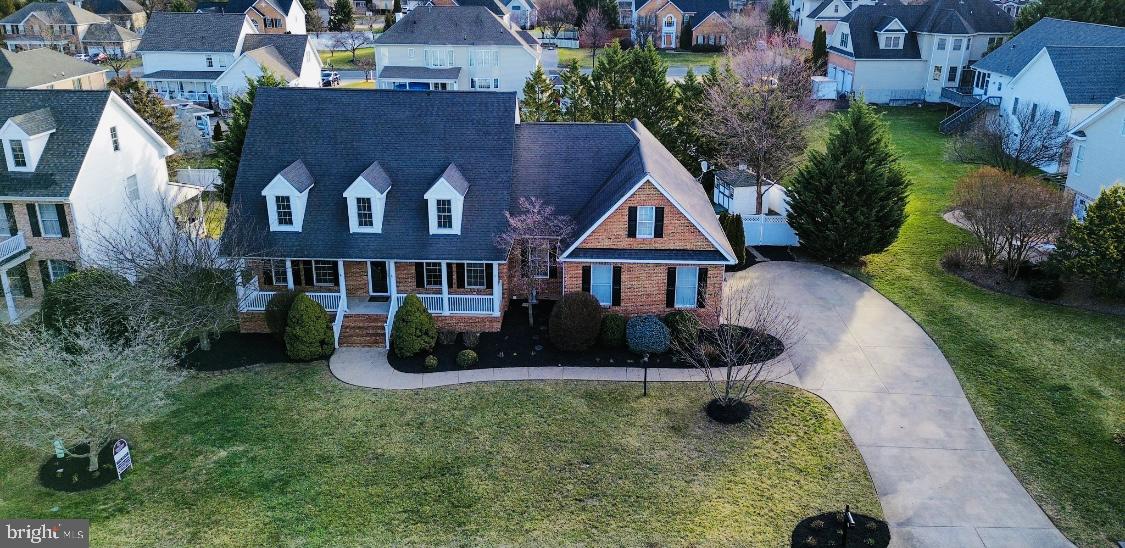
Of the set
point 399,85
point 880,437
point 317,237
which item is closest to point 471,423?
point 317,237

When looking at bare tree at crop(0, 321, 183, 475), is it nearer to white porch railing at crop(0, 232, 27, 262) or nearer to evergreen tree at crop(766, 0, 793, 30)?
white porch railing at crop(0, 232, 27, 262)

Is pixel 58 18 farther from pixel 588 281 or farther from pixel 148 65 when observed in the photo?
pixel 588 281

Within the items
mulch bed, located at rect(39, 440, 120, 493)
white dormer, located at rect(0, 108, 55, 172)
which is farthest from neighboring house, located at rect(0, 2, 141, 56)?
mulch bed, located at rect(39, 440, 120, 493)

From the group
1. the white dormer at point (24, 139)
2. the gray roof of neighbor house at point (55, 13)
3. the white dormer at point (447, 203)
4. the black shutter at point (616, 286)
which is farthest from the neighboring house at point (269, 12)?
the black shutter at point (616, 286)

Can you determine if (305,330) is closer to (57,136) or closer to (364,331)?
(364,331)

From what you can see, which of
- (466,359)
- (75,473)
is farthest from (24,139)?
Result: (466,359)

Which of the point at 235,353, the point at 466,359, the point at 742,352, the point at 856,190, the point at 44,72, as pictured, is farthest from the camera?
the point at 44,72
